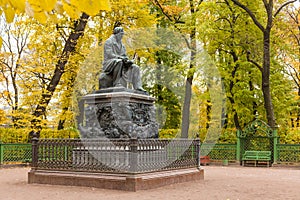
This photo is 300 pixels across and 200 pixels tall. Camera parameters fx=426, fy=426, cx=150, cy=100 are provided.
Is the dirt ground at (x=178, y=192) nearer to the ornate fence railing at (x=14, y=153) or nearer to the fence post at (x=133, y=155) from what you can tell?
the fence post at (x=133, y=155)

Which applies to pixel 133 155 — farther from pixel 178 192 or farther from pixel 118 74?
pixel 118 74

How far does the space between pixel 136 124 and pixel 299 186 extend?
5077 millimetres

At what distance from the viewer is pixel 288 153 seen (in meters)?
20.4

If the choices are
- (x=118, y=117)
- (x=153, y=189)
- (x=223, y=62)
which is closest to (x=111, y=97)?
(x=118, y=117)

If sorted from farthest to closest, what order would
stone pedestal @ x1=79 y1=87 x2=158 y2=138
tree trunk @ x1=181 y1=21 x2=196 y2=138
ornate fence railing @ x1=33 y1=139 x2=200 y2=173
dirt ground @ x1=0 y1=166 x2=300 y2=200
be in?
tree trunk @ x1=181 y1=21 x2=196 y2=138 < stone pedestal @ x1=79 y1=87 x2=158 y2=138 < ornate fence railing @ x1=33 y1=139 x2=200 y2=173 < dirt ground @ x1=0 y1=166 x2=300 y2=200

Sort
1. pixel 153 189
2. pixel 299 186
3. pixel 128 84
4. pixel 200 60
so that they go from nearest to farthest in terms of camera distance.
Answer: pixel 153 189 → pixel 299 186 → pixel 128 84 → pixel 200 60

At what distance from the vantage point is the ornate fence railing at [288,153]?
2008 centimetres

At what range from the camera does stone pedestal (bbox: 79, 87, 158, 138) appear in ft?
42.5

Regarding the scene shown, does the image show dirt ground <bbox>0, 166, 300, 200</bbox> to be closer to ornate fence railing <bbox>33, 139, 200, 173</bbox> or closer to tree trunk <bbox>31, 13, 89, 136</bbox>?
ornate fence railing <bbox>33, 139, 200, 173</bbox>

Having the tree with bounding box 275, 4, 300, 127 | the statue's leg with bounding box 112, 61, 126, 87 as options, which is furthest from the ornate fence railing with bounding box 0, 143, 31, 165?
the tree with bounding box 275, 4, 300, 127

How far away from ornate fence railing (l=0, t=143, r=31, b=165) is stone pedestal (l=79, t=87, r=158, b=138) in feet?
26.3

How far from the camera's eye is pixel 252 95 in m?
25.7

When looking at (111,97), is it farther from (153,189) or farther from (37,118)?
(37,118)

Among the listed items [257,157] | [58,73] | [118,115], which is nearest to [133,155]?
[118,115]
